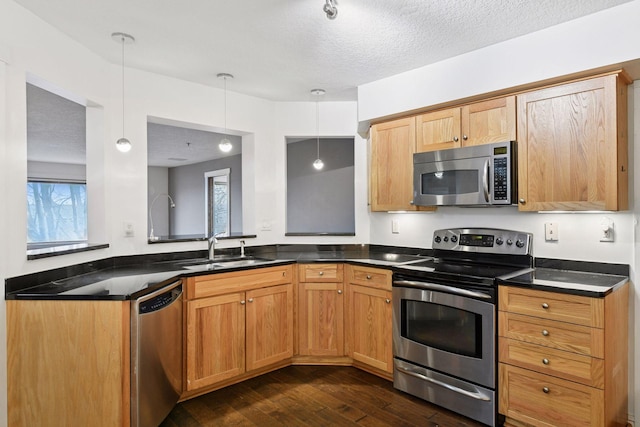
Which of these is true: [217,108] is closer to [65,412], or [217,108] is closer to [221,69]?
[221,69]

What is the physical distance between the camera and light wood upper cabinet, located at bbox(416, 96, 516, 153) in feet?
8.59

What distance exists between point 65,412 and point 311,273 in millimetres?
1851

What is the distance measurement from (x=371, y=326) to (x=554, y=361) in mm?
1286

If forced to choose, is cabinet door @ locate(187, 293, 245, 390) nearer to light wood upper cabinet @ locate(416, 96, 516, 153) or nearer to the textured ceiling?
the textured ceiling

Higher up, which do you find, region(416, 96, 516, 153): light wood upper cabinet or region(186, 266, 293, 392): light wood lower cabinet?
region(416, 96, 516, 153): light wood upper cabinet

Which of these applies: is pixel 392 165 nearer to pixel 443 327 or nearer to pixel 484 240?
pixel 484 240

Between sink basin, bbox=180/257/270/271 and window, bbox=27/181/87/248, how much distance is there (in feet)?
17.4

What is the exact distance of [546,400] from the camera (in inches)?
84.9

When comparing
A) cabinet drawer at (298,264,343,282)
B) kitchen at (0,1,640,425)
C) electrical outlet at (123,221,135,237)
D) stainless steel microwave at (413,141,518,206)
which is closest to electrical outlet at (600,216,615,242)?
kitchen at (0,1,640,425)

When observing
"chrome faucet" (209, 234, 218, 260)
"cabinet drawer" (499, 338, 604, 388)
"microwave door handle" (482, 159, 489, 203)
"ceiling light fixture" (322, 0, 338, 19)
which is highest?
"ceiling light fixture" (322, 0, 338, 19)

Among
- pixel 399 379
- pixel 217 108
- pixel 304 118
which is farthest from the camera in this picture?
pixel 304 118

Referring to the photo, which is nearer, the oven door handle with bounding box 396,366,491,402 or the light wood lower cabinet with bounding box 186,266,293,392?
the oven door handle with bounding box 396,366,491,402

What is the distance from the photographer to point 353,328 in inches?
126

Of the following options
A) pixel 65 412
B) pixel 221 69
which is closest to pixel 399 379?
pixel 65 412
